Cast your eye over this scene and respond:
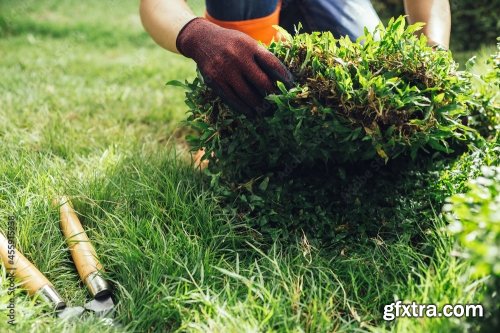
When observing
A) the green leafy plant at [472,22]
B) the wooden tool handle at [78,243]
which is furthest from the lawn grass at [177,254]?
the green leafy plant at [472,22]

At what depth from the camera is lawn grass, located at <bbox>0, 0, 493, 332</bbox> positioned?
61.6 inches

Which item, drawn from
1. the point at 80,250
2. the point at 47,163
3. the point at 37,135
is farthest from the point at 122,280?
the point at 37,135

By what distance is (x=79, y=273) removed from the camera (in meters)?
1.81

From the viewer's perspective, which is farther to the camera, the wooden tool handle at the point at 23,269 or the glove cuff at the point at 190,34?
the glove cuff at the point at 190,34

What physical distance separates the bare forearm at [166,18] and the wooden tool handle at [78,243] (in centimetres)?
72

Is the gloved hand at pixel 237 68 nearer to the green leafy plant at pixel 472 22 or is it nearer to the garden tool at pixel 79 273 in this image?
the garden tool at pixel 79 273

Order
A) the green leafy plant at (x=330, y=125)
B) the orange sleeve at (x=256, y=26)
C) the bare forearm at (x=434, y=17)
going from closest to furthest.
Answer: the green leafy plant at (x=330, y=125), the bare forearm at (x=434, y=17), the orange sleeve at (x=256, y=26)

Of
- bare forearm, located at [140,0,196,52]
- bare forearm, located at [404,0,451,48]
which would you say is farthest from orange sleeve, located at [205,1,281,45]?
bare forearm, located at [404,0,451,48]

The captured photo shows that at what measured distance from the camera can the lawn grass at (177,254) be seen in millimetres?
1565

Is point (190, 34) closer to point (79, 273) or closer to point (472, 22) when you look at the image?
point (79, 273)

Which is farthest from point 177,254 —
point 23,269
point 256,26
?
point 256,26

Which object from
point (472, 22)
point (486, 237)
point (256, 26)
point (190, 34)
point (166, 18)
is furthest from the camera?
point (472, 22)

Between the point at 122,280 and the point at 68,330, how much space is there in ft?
1.02

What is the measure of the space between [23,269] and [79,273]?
0.59ft
